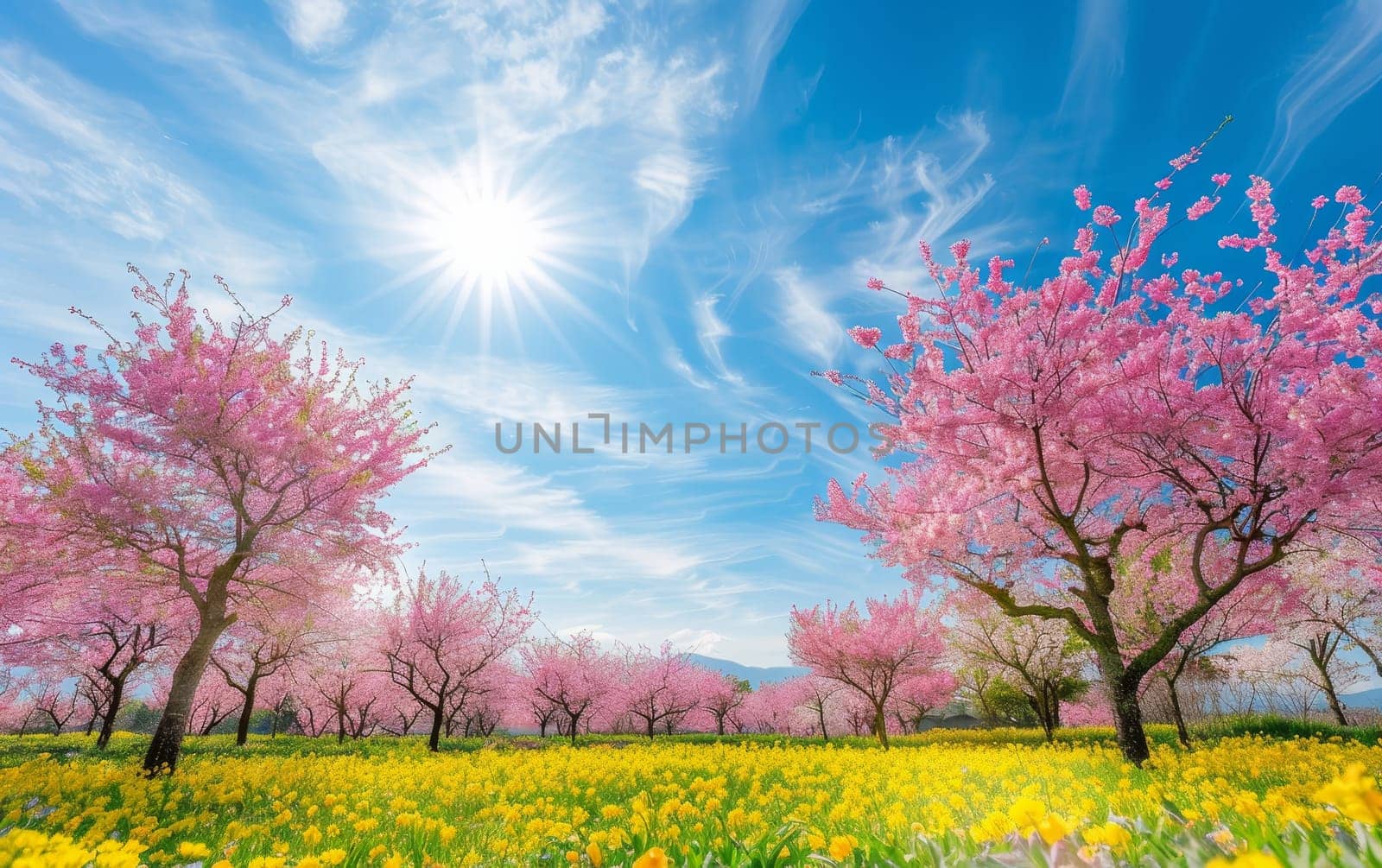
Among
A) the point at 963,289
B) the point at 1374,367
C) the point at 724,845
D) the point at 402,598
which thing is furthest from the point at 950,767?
the point at 402,598

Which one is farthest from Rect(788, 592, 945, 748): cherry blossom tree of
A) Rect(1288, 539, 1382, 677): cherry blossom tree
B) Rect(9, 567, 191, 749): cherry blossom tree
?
Rect(9, 567, 191, 749): cherry blossom tree

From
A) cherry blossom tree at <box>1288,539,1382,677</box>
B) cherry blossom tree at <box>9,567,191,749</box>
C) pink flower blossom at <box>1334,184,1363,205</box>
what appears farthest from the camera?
cherry blossom tree at <box>1288,539,1382,677</box>

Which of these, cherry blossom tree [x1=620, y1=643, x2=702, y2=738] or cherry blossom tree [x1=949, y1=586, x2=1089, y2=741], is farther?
cherry blossom tree [x1=620, y1=643, x2=702, y2=738]

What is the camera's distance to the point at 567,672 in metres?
33.6

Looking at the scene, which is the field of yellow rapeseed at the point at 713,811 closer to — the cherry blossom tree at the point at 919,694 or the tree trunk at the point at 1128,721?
the tree trunk at the point at 1128,721

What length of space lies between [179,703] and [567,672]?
25.4m

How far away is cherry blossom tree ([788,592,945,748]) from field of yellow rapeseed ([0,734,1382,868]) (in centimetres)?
1236

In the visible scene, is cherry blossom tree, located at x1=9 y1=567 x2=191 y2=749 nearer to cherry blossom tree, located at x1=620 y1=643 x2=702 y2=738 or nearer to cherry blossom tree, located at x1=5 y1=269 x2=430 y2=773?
cherry blossom tree, located at x1=5 y1=269 x2=430 y2=773

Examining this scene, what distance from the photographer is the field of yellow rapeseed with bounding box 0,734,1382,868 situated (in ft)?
7.66

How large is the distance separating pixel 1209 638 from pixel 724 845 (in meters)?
19.1

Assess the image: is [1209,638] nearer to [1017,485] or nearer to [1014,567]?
[1014,567]

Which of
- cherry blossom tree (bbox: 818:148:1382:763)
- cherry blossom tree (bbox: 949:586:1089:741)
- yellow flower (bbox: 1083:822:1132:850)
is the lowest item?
yellow flower (bbox: 1083:822:1132:850)

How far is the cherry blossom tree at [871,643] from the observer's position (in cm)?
2241

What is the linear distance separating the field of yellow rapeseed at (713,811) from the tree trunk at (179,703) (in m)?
0.72
